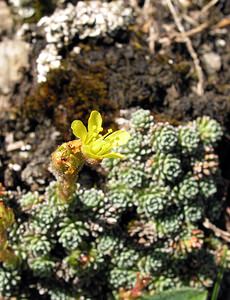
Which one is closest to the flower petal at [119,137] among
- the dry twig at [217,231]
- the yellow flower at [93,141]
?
the yellow flower at [93,141]

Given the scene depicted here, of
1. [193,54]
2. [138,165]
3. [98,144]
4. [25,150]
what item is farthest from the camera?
[193,54]

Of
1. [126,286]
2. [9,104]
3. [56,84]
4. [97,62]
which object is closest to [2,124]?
[9,104]

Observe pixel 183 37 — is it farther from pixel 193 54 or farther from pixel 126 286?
pixel 126 286

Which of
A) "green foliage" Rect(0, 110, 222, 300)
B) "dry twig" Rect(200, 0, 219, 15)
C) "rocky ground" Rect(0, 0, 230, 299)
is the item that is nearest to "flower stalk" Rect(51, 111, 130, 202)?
"green foliage" Rect(0, 110, 222, 300)

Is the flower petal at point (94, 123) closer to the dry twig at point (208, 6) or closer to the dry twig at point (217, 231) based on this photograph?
the dry twig at point (217, 231)

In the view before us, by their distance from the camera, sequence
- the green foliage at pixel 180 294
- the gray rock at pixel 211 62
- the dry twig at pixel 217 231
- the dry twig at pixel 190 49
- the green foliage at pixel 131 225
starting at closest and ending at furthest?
the green foliage at pixel 180 294
the green foliage at pixel 131 225
the dry twig at pixel 217 231
the dry twig at pixel 190 49
the gray rock at pixel 211 62

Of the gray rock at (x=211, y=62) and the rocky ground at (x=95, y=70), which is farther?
the gray rock at (x=211, y=62)

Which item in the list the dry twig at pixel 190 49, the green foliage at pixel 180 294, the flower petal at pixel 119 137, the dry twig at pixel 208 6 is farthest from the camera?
the dry twig at pixel 208 6
